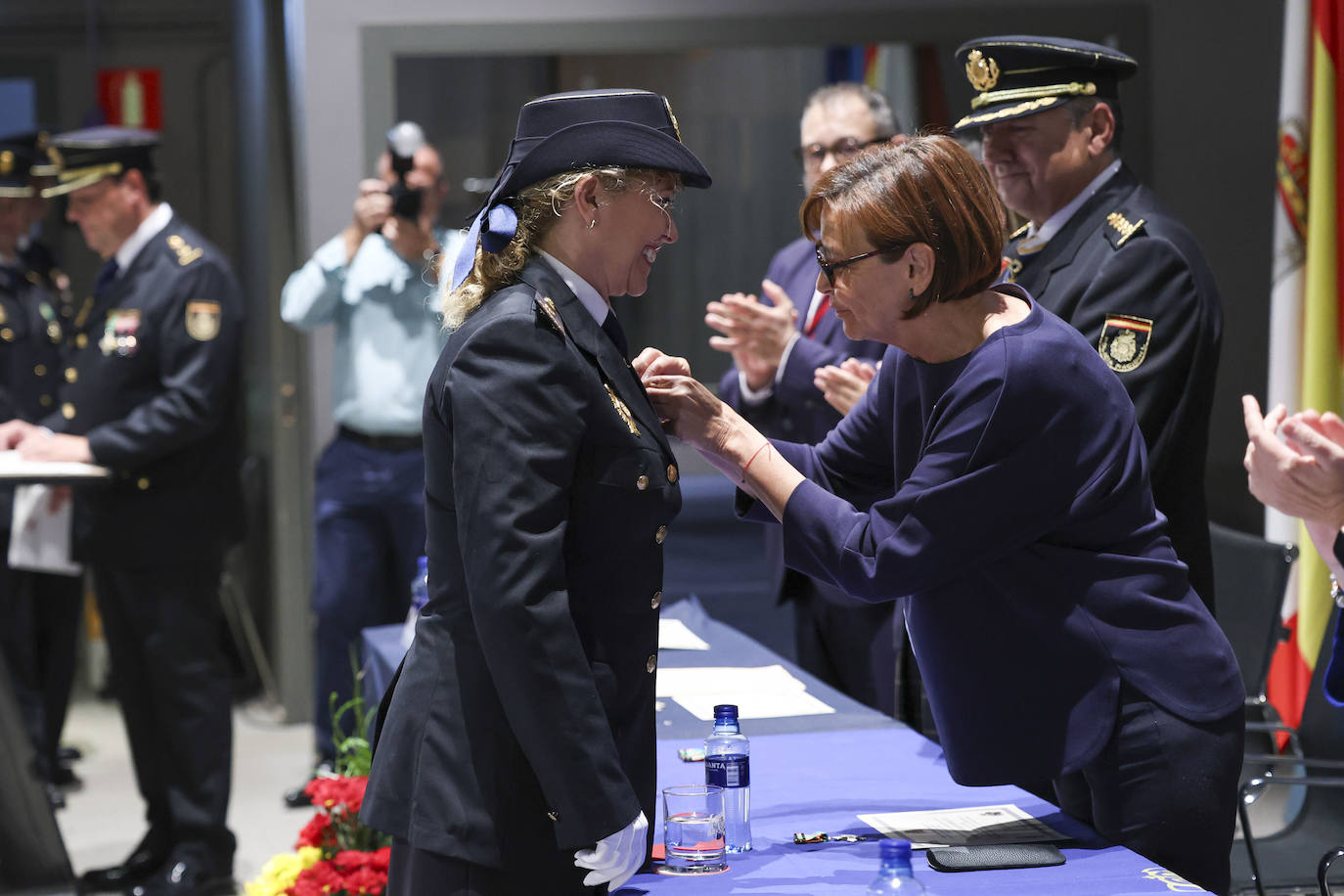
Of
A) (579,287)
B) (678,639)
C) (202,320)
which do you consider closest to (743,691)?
(678,639)

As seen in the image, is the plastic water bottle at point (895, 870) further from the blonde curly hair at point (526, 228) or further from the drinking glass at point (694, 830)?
the blonde curly hair at point (526, 228)

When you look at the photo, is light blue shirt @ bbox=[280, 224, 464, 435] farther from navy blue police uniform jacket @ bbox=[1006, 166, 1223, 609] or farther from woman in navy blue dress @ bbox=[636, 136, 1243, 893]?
Answer: woman in navy blue dress @ bbox=[636, 136, 1243, 893]

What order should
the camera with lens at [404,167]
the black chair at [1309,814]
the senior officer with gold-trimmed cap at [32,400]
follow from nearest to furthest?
the black chair at [1309,814] → the camera with lens at [404,167] → the senior officer with gold-trimmed cap at [32,400]

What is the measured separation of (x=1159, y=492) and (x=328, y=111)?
3241 mm

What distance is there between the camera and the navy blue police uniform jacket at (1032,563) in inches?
68.9

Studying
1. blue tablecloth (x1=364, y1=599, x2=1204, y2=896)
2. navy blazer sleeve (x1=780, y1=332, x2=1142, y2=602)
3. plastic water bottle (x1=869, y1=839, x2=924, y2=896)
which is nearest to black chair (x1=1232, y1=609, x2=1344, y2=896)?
blue tablecloth (x1=364, y1=599, x2=1204, y2=896)

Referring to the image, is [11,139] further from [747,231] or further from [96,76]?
[747,231]

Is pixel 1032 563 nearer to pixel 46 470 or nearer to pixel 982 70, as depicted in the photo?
pixel 982 70

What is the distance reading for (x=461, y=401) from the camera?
60.3 inches

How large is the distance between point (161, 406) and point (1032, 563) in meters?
2.68

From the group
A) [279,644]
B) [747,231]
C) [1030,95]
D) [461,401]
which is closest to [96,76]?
[279,644]

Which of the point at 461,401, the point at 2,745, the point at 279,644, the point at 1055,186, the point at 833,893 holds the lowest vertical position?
the point at 279,644

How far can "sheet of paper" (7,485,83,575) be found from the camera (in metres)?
3.99

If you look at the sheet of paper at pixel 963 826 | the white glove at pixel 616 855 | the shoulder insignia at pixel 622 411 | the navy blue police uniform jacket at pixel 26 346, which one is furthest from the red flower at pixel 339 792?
the navy blue police uniform jacket at pixel 26 346
